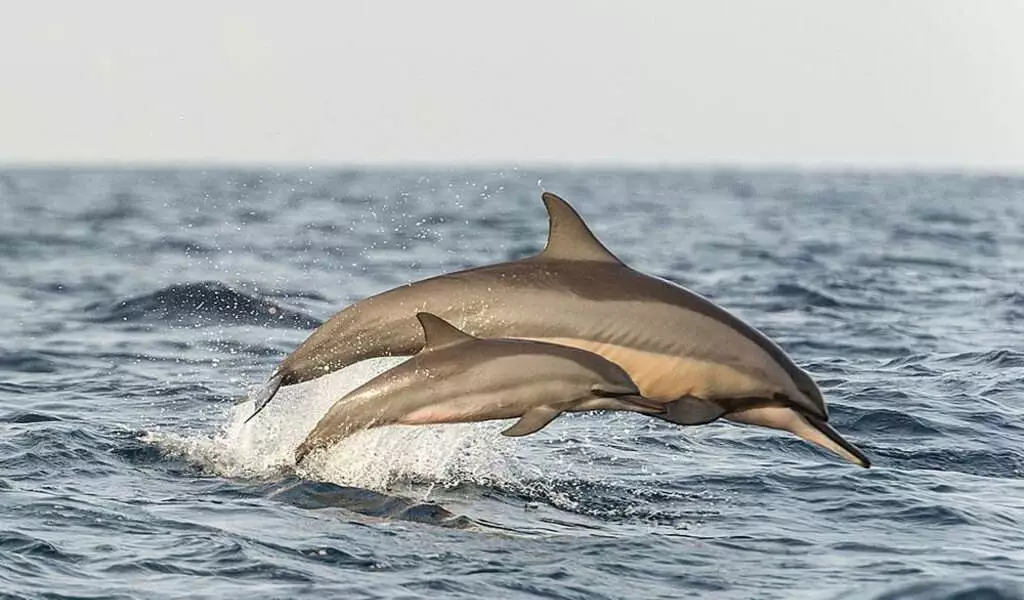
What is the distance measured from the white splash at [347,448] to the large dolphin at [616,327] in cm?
97

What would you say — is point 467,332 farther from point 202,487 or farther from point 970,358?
point 970,358

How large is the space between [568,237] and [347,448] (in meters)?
2.09

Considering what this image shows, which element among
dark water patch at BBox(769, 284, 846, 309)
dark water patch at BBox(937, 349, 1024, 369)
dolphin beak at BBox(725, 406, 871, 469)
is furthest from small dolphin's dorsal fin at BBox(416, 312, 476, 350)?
dark water patch at BBox(769, 284, 846, 309)

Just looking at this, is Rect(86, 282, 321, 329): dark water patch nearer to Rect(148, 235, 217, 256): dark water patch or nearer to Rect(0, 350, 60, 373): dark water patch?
Rect(0, 350, 60, 373): dark water patch

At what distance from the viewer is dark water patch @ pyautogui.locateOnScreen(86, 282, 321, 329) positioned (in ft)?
66.1

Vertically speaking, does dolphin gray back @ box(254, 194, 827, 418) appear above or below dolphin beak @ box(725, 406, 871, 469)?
above

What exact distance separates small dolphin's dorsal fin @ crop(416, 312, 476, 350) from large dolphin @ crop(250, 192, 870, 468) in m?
0.25

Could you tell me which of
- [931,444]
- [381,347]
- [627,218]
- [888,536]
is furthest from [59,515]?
[627,218]

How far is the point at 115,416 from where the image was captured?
13188 millimetres

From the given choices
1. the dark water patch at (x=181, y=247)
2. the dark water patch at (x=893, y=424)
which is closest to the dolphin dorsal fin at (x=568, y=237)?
the dark water patch at (x=893, y=424)

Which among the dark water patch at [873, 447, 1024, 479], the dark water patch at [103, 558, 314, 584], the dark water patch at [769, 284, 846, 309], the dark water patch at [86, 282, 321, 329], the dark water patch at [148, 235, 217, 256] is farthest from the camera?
the dark water patch at [148, 235, 217, 256]

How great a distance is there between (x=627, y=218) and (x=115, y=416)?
38387 millimetres

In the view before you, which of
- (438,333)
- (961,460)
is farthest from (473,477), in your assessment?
(961,460)

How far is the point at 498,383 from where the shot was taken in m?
9.38
